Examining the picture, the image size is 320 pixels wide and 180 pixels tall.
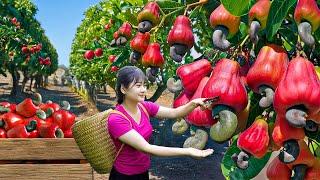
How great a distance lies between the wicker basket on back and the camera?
2.61 m

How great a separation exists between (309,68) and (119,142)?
5.91 feet

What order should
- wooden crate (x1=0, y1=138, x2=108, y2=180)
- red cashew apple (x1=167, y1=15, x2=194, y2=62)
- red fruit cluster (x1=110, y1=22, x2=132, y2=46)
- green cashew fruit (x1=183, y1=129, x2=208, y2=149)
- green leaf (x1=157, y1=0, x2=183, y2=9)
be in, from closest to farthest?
green cashew fruit (x1=183, y1=129, x2=208, y2=149), red cashew apple (x1=167, y1=15, x2=194, y2=62), green leaf (x1=157, y1=0, x2=183, y2=9), red fruit cluster (x1=110, y1=22, x2=132, y2=46), wooden crate (x1=0, y1=138, x2=108, y2=180)

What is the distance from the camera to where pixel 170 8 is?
1597 mm

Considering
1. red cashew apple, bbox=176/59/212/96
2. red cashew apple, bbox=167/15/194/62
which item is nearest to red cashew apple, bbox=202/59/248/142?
red cashew apple, bbox=176/59/212/96

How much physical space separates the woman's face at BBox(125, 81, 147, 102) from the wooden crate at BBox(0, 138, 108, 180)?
939mm

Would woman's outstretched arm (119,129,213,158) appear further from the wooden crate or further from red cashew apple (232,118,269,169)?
red cashew apple (232,118,269,169)

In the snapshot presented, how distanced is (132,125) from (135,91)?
0.17 meters

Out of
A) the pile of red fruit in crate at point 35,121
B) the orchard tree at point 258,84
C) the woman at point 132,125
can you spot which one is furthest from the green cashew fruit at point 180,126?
the pile of red fruit in crate at point 35,121

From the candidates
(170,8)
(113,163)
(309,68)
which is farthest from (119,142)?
(309,68)

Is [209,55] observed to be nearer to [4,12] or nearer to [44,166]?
[44,166]

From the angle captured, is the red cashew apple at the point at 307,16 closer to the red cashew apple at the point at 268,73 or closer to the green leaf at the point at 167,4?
the red cashew apple at the point at 268,73

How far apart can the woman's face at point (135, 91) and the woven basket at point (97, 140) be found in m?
0.12

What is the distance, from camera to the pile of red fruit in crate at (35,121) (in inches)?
149

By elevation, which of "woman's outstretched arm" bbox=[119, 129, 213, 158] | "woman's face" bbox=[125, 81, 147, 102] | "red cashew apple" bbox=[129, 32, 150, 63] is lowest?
"woman's outstretched arm" bbox=[119, 129, 213, 158]
